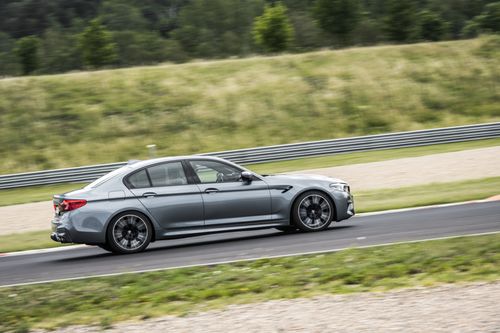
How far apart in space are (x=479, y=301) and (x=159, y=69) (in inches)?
1424

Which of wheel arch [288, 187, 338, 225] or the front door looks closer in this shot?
the front door

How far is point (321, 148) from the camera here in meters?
26.6

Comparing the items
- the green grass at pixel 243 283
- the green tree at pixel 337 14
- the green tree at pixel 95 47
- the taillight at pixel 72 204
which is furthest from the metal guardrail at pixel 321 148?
the green tree at pixel 337 14

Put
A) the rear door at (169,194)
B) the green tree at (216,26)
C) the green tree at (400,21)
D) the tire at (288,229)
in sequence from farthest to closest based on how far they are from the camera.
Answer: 1. the green tree at (216,26)
2. the green tree at (400,21)
3. the tire at (288,229)
4. the rear door at (169,194)

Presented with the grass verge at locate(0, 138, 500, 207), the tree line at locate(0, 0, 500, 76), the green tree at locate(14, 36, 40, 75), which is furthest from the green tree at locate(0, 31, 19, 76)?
the grass verge at locate(0, 138, 500, 207)

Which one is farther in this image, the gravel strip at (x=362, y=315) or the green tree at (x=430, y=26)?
the green tree at (x=430, y=26)

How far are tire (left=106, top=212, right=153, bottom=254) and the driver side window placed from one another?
41.7 inches

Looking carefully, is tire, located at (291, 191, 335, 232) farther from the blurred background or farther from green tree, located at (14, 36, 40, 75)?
green tree, located at (14, 36, 40, 75)

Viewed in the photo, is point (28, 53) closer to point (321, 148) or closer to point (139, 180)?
point (321, 148)

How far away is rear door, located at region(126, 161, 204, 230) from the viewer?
11.6m

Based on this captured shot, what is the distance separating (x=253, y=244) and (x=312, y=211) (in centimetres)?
129

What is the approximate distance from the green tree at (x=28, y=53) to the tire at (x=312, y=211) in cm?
5760

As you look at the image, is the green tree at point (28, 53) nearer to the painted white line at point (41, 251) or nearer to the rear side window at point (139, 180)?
the painted white line at point (41, 251)

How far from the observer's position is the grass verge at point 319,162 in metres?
24.3
